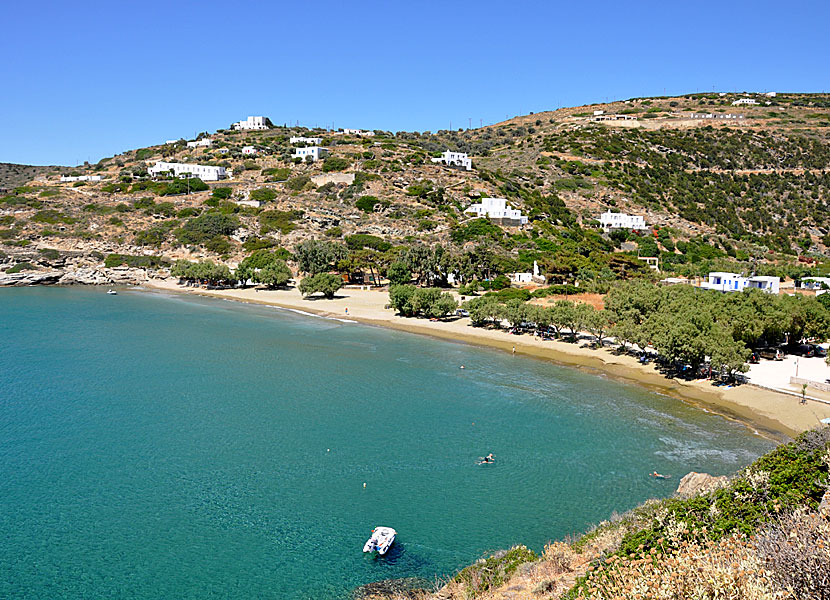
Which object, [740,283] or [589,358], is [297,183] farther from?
[589,358]

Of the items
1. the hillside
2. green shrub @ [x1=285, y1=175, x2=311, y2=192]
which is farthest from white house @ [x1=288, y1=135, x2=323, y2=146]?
green shrub @ [x1=285, y1=175, x2=311, y2=192]

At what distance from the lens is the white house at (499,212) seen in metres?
93.7

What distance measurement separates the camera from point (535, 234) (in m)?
91.6

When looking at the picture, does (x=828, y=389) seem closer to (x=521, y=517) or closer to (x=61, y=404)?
(x=521, y=517)

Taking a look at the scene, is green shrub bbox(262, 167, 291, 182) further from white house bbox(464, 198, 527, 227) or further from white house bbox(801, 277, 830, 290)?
white house bbox(801, 277, 830, 290)

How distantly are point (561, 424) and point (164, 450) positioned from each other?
63.8ft

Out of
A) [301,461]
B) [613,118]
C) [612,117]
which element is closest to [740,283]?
[301,461]

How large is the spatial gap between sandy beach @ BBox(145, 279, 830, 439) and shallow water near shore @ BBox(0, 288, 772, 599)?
191 centimetres

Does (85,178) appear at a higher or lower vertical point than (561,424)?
higher

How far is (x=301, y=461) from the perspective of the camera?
25.6 metres

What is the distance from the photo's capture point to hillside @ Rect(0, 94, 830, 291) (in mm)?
88438

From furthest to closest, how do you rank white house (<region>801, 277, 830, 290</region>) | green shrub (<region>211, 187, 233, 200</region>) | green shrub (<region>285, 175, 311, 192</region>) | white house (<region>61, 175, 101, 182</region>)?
white house (<region>61, 175, 101, 182</region>) < green shrub (<region>285, 175, 311, 192</region>) < green shrub (<region>211, 187, 233, 200</region>) < white house (<region>801, 277, 830, 290</region>)

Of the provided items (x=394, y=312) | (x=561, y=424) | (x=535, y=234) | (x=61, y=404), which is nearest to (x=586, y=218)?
(x=535, y=234)

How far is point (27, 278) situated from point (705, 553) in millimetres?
96314
